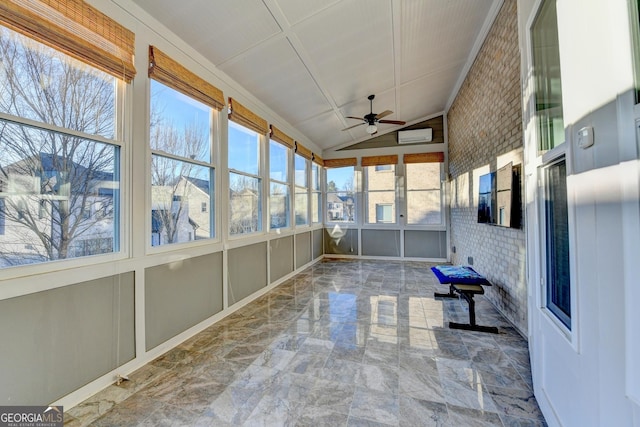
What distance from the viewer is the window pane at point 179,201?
8.24 feet

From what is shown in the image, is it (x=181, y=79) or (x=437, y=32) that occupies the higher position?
(x=437, y=32)

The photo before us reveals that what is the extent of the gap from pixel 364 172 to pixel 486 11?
4.15m

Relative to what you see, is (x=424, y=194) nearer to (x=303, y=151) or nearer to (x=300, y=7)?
(x=303, y=151)

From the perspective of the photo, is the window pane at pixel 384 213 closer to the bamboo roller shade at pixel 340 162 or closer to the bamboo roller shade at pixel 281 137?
the bamboo roller shade at pixel 340 162

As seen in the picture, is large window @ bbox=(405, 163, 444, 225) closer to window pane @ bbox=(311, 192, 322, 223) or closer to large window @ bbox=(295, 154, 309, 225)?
window pane @ bbox=(311, 192, 322, 223)

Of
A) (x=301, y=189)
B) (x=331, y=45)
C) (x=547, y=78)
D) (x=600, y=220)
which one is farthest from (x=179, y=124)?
(x=301, y=189)

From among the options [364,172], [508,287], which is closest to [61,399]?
[508,287]

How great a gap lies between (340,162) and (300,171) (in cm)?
157

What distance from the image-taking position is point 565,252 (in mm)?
1425

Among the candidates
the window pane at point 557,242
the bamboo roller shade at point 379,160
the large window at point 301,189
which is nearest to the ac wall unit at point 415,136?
the bamboo roller shade at point 379,160

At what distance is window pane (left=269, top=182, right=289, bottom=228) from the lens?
4.72m

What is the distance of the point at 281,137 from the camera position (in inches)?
191

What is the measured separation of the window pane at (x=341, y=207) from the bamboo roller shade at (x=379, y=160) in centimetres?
91

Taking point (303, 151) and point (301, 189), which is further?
Result: point (301, 189)
